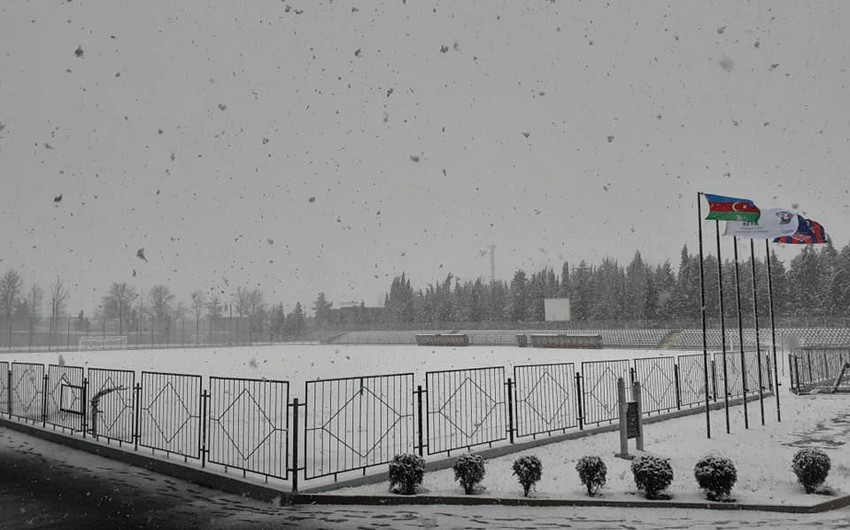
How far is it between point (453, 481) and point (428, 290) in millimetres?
118303

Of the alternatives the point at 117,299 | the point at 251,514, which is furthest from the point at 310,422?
the point at 117,299

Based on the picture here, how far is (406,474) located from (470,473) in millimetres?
976

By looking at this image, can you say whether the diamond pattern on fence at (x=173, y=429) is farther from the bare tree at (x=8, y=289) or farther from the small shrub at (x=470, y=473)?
the bare tree at (x=8, y=289)

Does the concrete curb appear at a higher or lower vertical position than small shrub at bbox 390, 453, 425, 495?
lower

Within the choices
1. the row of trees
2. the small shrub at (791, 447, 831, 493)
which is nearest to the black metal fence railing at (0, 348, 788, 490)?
the small shrub at (791, 447, 831, 493)

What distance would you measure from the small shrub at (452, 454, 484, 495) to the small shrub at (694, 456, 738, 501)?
3183 millimetres

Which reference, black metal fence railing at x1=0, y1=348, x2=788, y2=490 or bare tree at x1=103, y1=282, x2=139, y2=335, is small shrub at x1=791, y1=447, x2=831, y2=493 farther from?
bare tree at x1=103, y1=282, x2=139, y2=335

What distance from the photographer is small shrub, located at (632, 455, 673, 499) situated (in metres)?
8.72

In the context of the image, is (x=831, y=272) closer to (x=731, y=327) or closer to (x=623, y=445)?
(x=731, y=327)

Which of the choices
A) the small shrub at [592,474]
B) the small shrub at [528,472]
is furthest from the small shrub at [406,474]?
the small shrub at [592,474]

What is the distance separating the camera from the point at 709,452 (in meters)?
11.0

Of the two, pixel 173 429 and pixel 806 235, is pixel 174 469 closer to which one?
pixel 173 429

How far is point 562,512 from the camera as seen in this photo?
27.7 feet

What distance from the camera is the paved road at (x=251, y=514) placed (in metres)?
7.80
